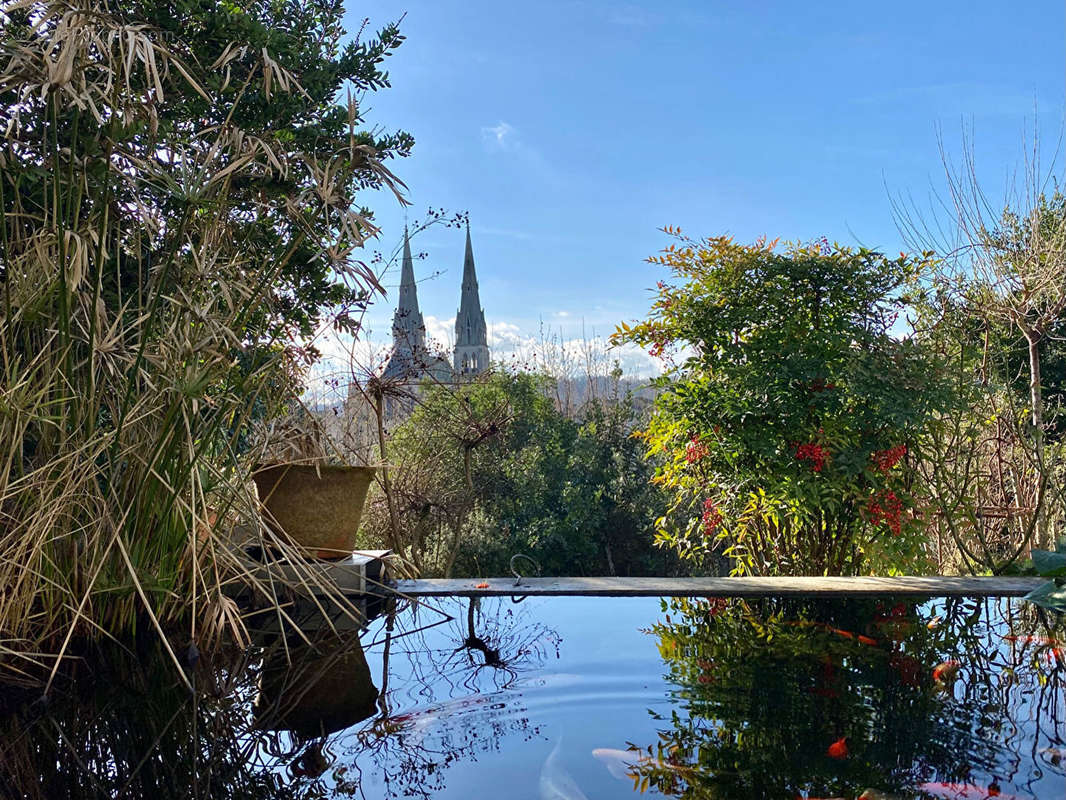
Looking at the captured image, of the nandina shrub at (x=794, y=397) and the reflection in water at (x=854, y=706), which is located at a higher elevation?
the nandina shrub at (x=794, y=397)

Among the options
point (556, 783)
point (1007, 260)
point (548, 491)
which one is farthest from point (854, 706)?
point (548, 491)

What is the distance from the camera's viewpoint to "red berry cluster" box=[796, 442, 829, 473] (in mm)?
3240

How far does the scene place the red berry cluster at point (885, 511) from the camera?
10.9 feet

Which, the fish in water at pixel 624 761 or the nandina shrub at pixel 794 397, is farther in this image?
the nandina shrub at pixel 794 397

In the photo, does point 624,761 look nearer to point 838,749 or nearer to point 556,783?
point 556,783

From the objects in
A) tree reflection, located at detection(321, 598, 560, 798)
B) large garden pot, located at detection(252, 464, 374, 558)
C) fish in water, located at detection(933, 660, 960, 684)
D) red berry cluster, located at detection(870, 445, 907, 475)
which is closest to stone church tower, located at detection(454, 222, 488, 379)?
red berry cluster, located at detection(870, 445, 907, 475)

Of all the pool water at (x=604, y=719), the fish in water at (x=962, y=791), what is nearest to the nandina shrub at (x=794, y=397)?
the pool water at (x=604, y=719)

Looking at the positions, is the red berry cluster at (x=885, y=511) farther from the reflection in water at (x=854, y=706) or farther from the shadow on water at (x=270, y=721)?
the shadow on water at (x=270, y=721)

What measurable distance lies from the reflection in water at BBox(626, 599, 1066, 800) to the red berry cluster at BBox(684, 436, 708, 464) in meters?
1.01

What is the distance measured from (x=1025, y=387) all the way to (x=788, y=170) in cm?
319

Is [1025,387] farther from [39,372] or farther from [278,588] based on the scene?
[39,372]

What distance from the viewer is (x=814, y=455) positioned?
10.6 feet

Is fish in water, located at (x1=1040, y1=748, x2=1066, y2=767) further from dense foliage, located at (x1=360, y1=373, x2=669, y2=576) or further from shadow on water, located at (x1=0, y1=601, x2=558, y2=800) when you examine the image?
dense foliage, located at (x1=360, y1=373, x2=669, y2=576)

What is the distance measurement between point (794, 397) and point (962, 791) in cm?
218
